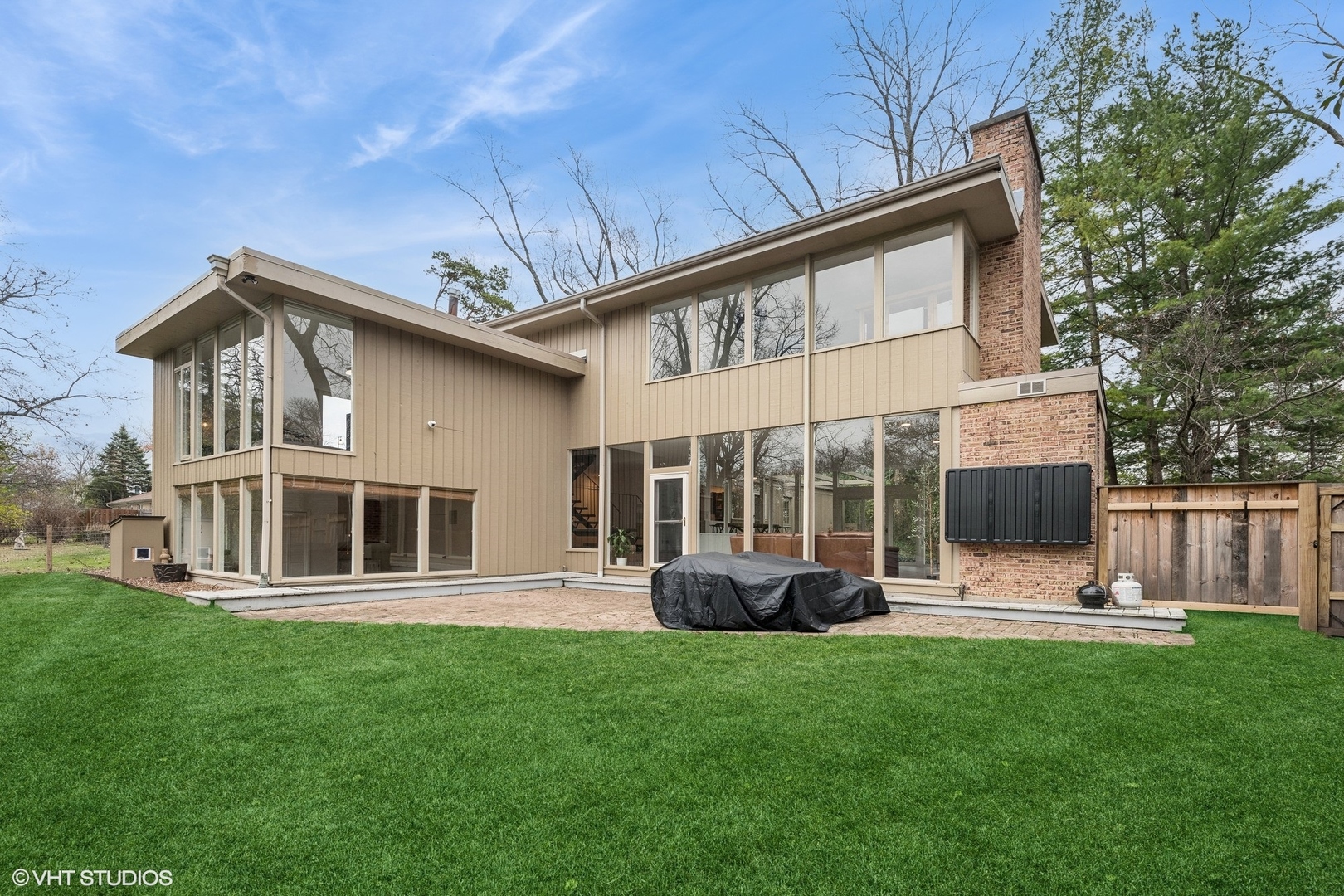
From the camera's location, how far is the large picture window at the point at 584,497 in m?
11.6

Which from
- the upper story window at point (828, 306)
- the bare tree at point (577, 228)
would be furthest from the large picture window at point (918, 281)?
the bare tree at point (577, 228)

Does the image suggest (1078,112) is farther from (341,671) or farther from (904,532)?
(341,671)

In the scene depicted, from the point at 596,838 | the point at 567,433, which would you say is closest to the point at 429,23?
the point at 567,433

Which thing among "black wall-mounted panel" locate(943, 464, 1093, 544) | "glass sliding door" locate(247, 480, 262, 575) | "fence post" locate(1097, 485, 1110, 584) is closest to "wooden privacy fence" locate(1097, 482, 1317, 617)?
"fence post" locate(1097, 485, 1110, 584)

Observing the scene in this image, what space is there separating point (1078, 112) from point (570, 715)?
57.3 feet

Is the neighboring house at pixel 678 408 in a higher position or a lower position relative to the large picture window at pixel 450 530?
higher

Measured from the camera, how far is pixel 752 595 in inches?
256

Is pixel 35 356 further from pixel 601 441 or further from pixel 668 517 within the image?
pixel 668 517

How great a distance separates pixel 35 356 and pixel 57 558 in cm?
476

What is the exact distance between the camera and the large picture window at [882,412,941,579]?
816 cm

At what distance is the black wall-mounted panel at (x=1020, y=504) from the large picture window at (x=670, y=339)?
446 cm

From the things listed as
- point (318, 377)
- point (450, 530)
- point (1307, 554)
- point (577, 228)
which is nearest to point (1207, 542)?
point (1307, 554)

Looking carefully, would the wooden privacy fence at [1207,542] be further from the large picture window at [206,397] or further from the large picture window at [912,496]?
the large picture window at [206,397]

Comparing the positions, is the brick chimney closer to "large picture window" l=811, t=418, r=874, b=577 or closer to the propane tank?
"large picture window" l=811, t=418, r=874, b=577
